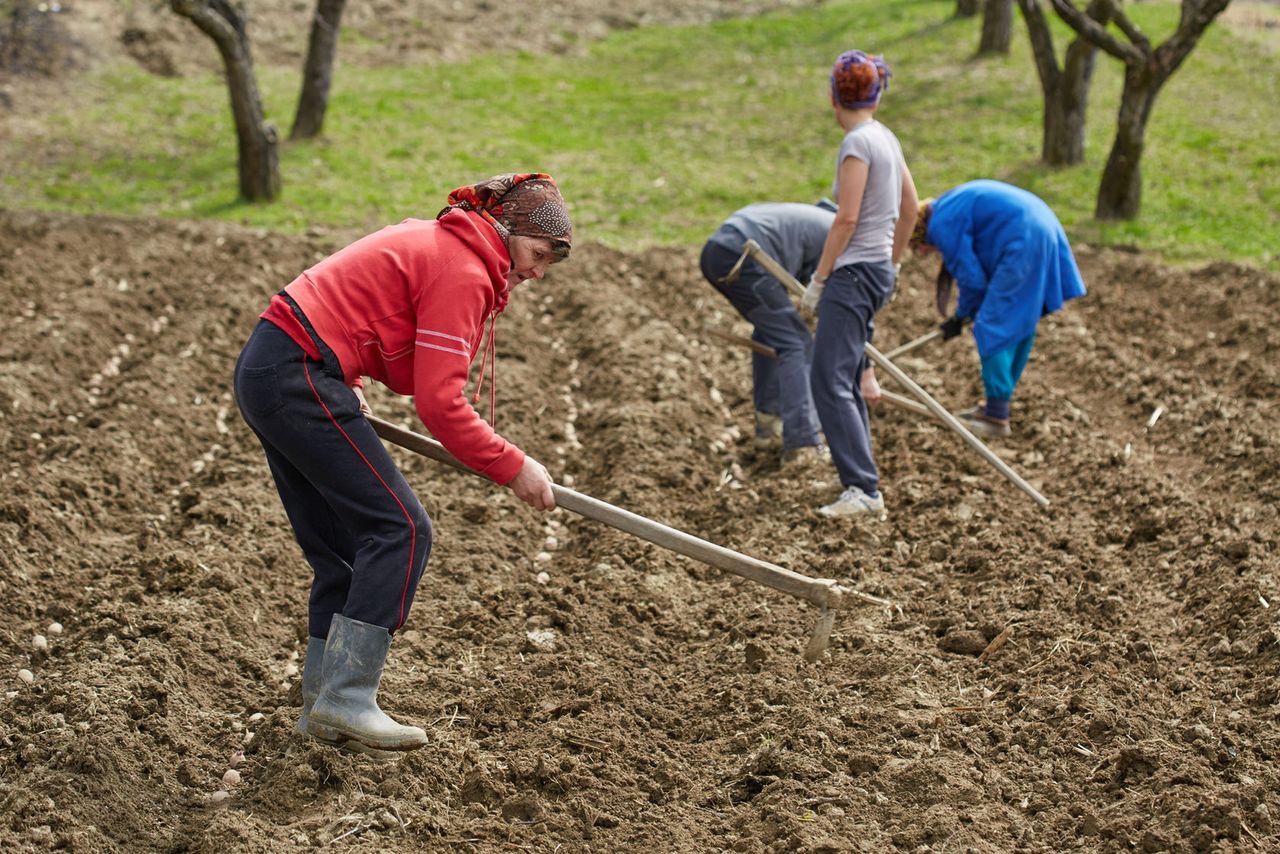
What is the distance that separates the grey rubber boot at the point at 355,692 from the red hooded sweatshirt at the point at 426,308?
628mm

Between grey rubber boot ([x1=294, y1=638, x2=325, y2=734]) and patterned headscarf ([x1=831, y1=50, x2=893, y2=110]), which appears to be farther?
patterned headscarf ([x1=831, y1=50, x2=893, y2=110])

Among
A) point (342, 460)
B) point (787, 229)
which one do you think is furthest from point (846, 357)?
point (342, 460)

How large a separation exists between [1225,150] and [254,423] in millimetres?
12571

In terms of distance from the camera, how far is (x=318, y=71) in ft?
45.7

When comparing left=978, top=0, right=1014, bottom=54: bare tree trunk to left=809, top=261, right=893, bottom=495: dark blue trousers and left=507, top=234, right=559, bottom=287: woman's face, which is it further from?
left=507, top=234, right=559, bottom=287: woman's face

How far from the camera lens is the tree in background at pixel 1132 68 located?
10.4 m

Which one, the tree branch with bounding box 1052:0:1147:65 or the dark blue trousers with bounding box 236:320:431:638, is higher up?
the tree branch with bounding box 1052:0:1147:65

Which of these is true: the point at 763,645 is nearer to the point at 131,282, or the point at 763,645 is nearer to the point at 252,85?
the point at 131,282

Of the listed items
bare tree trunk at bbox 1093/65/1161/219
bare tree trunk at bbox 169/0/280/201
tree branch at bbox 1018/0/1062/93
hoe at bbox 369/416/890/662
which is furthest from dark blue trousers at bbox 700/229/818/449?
tree branch at bbox 1018/0/1062/93

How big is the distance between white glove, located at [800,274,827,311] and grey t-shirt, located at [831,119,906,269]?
0.15 metres

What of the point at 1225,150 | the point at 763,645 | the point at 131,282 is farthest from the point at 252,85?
the point at 1225,150

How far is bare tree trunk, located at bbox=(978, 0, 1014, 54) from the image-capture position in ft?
56.0

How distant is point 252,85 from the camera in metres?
11.9

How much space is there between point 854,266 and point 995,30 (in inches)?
509
